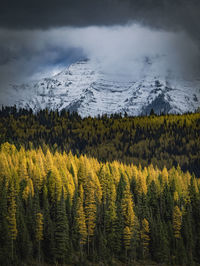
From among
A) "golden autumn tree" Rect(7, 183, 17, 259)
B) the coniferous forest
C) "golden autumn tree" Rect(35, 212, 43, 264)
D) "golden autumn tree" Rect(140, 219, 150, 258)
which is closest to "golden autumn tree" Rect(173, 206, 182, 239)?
the coniferous forest

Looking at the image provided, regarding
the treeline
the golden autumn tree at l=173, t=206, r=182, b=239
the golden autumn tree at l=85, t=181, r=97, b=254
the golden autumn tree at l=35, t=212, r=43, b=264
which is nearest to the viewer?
the treeline

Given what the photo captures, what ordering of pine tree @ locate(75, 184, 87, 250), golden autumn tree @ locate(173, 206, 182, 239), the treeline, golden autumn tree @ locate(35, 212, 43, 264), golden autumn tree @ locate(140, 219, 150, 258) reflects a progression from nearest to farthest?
the treeline
golden autumn tree @ locate(35, 212, 43, 264)
pine tree @ locate(75, 184, 87, 250)
golden autumn tree @ locate(140, 219, 150, 258)
golden autumn tree @ locate(173, 206, 182, 239)

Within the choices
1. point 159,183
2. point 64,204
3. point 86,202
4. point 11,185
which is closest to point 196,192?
point 159,183

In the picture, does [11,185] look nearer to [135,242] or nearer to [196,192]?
[135,242]

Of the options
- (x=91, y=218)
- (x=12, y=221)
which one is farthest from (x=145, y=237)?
(x=12, y=221)

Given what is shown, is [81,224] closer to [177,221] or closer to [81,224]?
[81,224]

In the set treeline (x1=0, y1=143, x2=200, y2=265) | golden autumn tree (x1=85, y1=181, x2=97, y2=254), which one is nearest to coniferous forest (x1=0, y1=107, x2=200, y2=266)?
treeline (x1=0, y1=143, x2=200, y2=265)

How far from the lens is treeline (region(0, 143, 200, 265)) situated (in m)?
114

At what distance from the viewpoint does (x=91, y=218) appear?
131m

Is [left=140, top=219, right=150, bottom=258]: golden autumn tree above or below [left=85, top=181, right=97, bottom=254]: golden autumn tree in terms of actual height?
below

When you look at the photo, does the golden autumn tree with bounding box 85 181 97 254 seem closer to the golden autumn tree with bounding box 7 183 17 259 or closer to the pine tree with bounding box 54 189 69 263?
the pine tree with bounding box 54 189 69 263

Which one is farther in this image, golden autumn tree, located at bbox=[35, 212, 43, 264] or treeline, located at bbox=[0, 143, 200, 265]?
golden autumn tree, located at bbox=[35, 212, 43, 264]

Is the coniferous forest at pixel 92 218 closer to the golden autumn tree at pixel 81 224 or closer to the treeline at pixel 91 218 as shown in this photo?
the treeline at pixel 91 218

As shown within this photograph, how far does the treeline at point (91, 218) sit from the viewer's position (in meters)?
114
